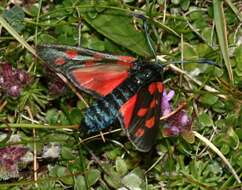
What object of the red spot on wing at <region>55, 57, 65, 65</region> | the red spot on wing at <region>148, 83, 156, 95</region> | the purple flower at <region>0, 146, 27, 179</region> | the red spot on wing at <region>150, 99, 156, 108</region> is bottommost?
the purple flower at <region>0, 146, 27, 179</region>

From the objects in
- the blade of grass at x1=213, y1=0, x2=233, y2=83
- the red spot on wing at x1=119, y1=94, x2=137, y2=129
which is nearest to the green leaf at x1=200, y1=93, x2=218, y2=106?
the blade of grass at x1=213, y1=0, x2=233, y2=83

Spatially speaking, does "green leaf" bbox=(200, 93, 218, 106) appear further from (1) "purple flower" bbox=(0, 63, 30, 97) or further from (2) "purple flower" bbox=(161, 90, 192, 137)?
(1) "purple flower" bbox=(0, 63, 30, 97)

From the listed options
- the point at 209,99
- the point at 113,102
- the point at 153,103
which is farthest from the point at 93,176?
the point at 209,99

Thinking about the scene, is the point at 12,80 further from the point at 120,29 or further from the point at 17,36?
the point at 120,29

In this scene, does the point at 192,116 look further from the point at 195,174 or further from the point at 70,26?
the point at 70,26

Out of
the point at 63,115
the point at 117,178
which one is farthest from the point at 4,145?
the point at 117,178
